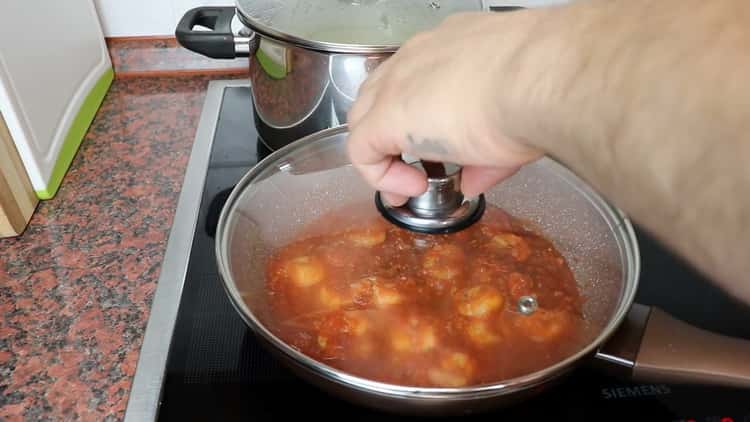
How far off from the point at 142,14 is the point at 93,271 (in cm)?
59

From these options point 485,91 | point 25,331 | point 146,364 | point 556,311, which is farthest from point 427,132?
point 25,331

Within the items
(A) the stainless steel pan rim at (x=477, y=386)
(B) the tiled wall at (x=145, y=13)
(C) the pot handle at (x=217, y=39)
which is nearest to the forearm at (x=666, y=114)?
(A) the stainless steel pan rim at (x=477, y=386)

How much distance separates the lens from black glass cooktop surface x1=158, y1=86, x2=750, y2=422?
0.58 meters

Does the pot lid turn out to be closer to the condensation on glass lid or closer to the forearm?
the condensation on glass lid

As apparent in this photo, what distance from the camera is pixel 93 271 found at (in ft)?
2.40

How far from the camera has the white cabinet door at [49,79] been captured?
78 centimetres

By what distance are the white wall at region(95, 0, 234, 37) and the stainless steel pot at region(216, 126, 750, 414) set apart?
561 millimetres

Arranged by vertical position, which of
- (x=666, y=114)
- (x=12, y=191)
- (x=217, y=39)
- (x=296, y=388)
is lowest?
(x=296, y=388)

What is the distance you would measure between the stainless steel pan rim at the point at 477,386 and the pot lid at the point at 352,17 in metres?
0.23

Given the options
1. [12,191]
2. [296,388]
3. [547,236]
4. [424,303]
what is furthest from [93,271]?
[547,236]

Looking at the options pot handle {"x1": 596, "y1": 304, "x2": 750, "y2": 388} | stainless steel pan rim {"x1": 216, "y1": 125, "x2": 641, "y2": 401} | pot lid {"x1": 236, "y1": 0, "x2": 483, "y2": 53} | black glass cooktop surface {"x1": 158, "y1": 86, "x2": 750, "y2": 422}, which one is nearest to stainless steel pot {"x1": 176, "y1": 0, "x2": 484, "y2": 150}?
pot lid {"x1": 236, "y1": 0, "x2": 483, "y2": 53}

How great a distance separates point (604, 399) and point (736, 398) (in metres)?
0.13

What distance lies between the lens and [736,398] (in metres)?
0.60

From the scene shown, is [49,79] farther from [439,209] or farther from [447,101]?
[447,101]
